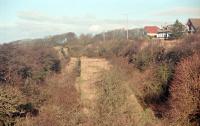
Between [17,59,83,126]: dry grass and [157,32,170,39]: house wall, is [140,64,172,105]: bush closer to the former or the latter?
[17,59,83,126]: dry grass

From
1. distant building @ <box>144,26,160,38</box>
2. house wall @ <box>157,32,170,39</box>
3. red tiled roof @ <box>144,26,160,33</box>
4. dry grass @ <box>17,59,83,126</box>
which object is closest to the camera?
dry grass @ <box>17,59,83,126</box>

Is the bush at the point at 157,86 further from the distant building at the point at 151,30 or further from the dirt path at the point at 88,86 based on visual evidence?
the distant building at the point at 151,30

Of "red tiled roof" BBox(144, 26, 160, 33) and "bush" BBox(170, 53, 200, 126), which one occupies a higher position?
"red tiled roof" BBox(144, 26, 160, 33)

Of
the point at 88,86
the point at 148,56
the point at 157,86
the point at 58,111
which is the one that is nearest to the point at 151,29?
the point at 148,56

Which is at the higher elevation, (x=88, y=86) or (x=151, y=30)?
(x=151, y=30)

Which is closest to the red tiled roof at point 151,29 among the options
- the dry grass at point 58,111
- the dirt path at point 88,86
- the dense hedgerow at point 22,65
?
the dirt path at point 88,86

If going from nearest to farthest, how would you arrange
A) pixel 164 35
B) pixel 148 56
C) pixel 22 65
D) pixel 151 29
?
pixel 22 65
pixel 148 56
pixel 164 35
pixel 151 29

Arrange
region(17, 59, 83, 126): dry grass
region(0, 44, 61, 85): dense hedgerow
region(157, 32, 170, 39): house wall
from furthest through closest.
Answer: region(157, 32, 170, 39): house wall, region(0, 44, 61, 85): dense hedgerow, region(17, 59, 83, 126): dry grass

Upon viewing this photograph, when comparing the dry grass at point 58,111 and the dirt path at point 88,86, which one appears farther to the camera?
the dirt path at point 88,86

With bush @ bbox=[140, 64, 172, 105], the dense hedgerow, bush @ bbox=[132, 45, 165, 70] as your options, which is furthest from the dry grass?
bush @ bbox=[132, 45, 165, 70]

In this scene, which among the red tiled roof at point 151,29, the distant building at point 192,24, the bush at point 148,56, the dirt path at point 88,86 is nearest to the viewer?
the dirt path at point 88,86

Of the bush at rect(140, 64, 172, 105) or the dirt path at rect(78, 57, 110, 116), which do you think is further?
the bush at rect(140, 64, 172, 105)

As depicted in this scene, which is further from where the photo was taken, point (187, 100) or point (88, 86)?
point (88, 86)

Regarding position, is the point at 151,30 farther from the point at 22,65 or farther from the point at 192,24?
the point at 22,65
